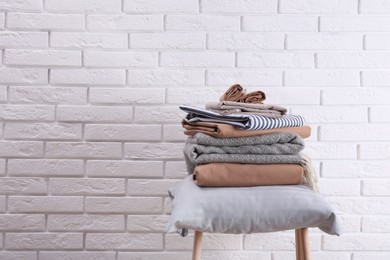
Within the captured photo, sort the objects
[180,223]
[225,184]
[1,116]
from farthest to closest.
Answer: [1,116] < [225,184] < [180,223]

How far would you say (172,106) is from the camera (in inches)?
71.8

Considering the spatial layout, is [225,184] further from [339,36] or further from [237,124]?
[339,36]

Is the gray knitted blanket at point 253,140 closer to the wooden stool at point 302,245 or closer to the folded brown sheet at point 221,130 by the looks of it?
the folded brown sheet at point 221,130

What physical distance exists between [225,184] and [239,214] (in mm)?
104

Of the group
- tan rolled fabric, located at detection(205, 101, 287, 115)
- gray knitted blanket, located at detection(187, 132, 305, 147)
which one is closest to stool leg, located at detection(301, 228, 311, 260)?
gray knitted blanket, located at detection(187, 132, 305, 147)

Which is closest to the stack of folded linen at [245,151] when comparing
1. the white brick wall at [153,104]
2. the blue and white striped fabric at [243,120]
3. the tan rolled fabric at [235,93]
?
the blue and white striped fabric at [243,120]

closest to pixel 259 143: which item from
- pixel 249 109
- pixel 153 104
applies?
pixel 249 109

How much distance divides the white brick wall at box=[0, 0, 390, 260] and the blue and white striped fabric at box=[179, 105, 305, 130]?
467 mm

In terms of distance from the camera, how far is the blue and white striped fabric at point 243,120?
1301mm

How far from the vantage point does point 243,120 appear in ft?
4.29

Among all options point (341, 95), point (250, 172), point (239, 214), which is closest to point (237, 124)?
point (250, 172)

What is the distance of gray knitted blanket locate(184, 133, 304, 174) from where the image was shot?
1293mm

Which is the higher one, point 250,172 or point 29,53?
point 29,53

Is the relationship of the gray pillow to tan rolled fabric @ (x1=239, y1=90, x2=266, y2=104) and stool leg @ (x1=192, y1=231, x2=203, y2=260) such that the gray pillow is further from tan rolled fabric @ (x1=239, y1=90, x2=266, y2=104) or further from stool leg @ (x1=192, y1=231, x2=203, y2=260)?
tan rolled fabric @ (x1=239, y1=90, x2=266, y2=104)
